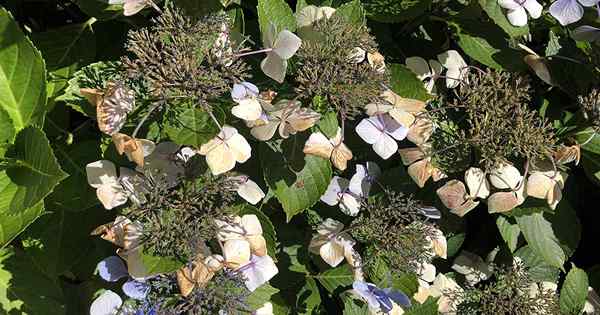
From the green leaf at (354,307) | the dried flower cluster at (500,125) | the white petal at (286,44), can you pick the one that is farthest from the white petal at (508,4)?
the green leaf at (354,307)

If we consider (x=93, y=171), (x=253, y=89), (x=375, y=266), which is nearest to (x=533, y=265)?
(x=375, y=266)

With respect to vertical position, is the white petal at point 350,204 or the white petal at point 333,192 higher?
the white petal at point 333,192

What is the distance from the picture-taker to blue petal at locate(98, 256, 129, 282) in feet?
4.65

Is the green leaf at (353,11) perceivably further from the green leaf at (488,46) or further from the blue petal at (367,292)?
the blue petal at (367,292)

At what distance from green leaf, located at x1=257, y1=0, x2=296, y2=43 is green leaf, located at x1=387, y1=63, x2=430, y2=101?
23cm

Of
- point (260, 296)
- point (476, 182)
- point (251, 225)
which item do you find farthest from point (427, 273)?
point (251, 225)

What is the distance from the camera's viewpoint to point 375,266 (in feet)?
5.14

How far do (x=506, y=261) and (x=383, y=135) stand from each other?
670mm

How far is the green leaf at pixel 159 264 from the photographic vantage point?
1.29 meters

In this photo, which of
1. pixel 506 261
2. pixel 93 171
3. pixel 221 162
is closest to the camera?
pixel 221 162

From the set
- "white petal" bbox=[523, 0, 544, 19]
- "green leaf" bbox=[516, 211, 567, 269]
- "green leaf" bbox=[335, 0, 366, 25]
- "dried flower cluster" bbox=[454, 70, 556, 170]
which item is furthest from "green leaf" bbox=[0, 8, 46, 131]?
"green leaf" bbox=[516, 211, 567, 269]

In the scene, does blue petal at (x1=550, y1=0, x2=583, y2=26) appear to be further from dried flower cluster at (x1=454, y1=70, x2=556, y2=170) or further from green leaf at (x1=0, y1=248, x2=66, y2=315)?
green leaf at (x1=0, y1=248, x2=66, y2=315)

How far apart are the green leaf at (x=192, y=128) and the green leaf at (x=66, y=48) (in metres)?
0.43

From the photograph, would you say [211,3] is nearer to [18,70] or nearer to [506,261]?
[18,70]
